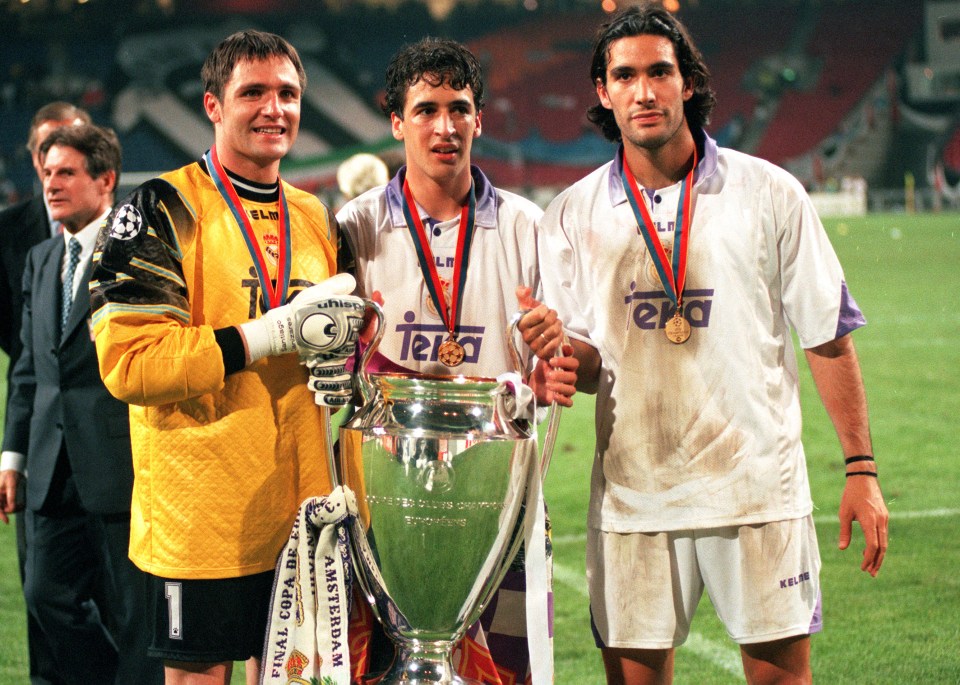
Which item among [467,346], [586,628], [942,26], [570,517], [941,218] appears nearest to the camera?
[467,346]

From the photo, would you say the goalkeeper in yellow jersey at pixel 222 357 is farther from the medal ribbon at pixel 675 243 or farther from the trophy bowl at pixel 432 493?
the medal ribbon at pixel 675 243

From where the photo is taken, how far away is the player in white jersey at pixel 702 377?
7.87 ft

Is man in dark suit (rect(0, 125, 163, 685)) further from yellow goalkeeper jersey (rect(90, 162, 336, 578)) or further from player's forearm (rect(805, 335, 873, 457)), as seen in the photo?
player's forearm (rect(805, 335, 873, 457))

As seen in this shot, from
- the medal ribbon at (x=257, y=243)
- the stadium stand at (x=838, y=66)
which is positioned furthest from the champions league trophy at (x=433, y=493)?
the stadium stand at (x=838, y=66)

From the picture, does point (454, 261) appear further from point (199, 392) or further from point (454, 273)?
point (199, 392)

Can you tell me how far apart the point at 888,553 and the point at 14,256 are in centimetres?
368

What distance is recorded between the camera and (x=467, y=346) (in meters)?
2.63

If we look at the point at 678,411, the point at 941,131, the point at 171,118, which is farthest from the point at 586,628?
the point at 941,131

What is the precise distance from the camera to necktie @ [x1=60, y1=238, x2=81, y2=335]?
3.33m

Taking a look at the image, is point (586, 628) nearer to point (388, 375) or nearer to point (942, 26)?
point (388, 375)

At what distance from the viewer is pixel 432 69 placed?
257 cm

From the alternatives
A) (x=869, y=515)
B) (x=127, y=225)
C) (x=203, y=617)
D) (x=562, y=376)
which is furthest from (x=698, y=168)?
(x=203, y=617)

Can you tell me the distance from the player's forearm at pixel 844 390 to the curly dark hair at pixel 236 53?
129cm

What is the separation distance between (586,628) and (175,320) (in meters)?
2.37
